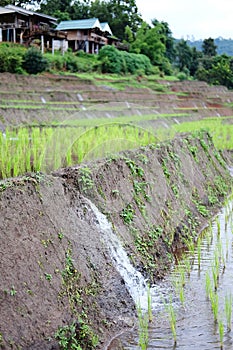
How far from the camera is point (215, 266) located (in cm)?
548

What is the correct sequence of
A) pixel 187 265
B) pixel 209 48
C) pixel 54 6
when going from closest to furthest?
pixel 187 265
pixel 54 6
pixel 209 48

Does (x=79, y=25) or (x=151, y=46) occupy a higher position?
(x=79, y=25)

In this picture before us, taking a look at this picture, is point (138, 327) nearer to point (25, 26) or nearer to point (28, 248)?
point (28, 248)

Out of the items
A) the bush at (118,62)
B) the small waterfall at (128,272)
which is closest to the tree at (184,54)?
the bush at (118,62)

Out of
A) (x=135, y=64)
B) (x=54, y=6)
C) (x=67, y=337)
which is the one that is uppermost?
(x=54, y=6)

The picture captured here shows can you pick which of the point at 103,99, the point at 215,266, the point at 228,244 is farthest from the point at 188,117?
the point at 215,266

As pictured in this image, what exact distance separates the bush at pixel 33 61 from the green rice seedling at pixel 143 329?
23329 millimetres

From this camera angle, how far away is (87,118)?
1197 centimetres

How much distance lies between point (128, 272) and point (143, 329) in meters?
0.82

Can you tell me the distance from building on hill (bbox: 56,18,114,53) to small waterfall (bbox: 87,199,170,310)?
116 feet

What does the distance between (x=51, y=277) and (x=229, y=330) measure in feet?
4.57

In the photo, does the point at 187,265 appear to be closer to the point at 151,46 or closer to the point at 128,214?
the point at 128,214

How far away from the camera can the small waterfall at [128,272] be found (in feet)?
15.8

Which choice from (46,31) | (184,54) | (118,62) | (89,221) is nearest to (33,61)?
(46,31)
